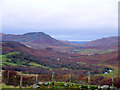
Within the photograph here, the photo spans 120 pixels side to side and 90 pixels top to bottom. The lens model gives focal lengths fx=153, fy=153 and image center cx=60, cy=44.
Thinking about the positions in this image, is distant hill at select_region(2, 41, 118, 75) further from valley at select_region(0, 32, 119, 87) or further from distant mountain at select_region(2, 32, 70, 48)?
distant mountain at select_region(2, 32, 70, 48)

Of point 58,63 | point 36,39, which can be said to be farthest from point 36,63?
point 36,39

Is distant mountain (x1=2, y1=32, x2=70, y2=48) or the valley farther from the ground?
distant mountain (x1=2, y1=32, x2=70, y2=48)

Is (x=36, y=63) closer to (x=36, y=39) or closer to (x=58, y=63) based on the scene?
(x=58, y=63)

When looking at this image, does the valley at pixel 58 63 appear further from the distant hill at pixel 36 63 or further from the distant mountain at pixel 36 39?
the distant mountain at pixel 36 39

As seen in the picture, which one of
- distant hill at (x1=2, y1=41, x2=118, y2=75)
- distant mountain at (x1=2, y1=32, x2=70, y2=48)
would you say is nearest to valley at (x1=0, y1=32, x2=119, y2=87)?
distant hill at (x1=2, y1=41, x2=118, y2=75)

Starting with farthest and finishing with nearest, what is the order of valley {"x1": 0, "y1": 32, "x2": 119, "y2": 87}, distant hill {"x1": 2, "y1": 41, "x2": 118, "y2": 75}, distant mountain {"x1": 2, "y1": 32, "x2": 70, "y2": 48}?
distant mountain {"x1": 2, "y1": 32, "x2": 70, "y2": 48}
distant hill {"x1": 2, "y1": 41, "x2": 118, "y2": 75}
valley {"x1": 0, "y1": 32, "x2": 119, "y2": 87}

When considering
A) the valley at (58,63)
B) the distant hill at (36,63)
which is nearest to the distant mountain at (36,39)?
the valley at (58,63)

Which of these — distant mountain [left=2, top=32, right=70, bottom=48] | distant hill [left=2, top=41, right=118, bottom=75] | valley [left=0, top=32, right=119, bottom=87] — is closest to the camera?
valley [left=0, top=32, right=119, bottom=87]

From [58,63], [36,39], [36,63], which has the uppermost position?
[36,39]

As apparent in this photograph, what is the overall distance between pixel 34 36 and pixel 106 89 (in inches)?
4715

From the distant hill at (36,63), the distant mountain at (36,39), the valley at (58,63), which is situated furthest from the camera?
the distant mountain at (36,39)

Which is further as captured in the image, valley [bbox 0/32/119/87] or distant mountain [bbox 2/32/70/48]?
distant mountain [bbox 2/32/70/48]

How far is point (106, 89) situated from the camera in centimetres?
973

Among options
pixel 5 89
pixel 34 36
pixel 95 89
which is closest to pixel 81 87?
pixel 95 89
